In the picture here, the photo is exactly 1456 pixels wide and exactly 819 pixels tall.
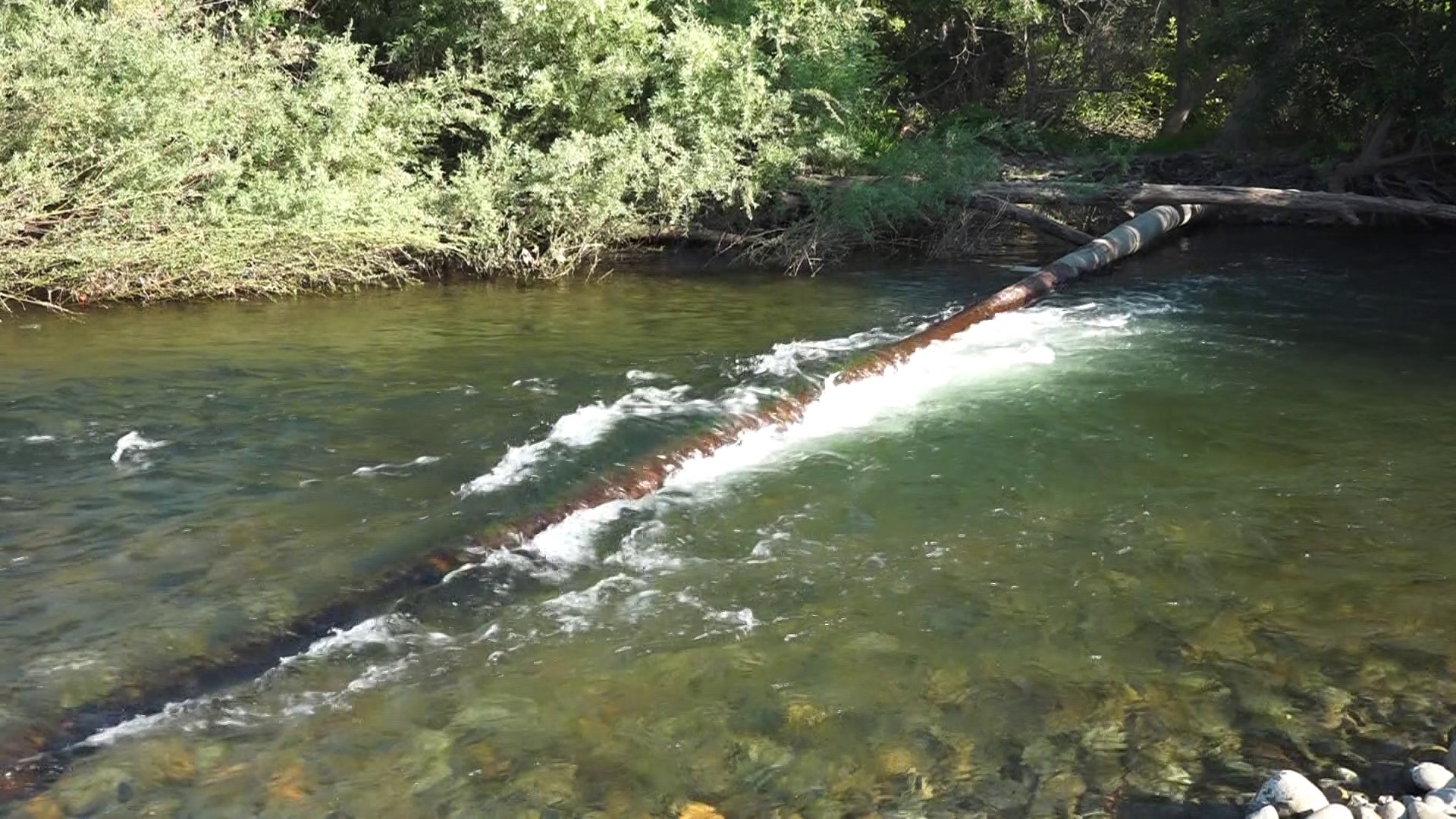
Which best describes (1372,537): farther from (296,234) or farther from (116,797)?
(296,234)

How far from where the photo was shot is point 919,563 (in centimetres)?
677

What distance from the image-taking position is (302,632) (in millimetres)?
5949

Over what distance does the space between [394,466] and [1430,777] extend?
635 cm

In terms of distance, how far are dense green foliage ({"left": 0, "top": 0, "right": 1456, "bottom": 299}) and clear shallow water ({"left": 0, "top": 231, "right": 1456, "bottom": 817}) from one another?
73.8 inches

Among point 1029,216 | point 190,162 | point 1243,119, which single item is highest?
point 1243,119

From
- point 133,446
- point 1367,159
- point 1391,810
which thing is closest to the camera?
point 1391,810

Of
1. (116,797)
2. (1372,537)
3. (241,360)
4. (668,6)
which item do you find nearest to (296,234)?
(241,360)

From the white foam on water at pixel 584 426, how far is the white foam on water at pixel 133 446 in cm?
253

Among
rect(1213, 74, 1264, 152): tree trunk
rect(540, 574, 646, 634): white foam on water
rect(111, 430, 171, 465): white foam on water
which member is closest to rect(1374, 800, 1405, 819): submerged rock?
rect(540, 574, 646, 634): white foam on water

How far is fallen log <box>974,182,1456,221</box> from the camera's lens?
1795 cm

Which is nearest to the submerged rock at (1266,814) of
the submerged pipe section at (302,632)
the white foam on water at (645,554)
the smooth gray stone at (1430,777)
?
the smooth gray stone at (1430,777)

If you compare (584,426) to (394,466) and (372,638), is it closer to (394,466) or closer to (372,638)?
(394,466)

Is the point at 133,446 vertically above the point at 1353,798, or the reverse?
the point at 1353,798

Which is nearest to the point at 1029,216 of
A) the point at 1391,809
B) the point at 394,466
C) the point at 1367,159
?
the point at 1367,159
